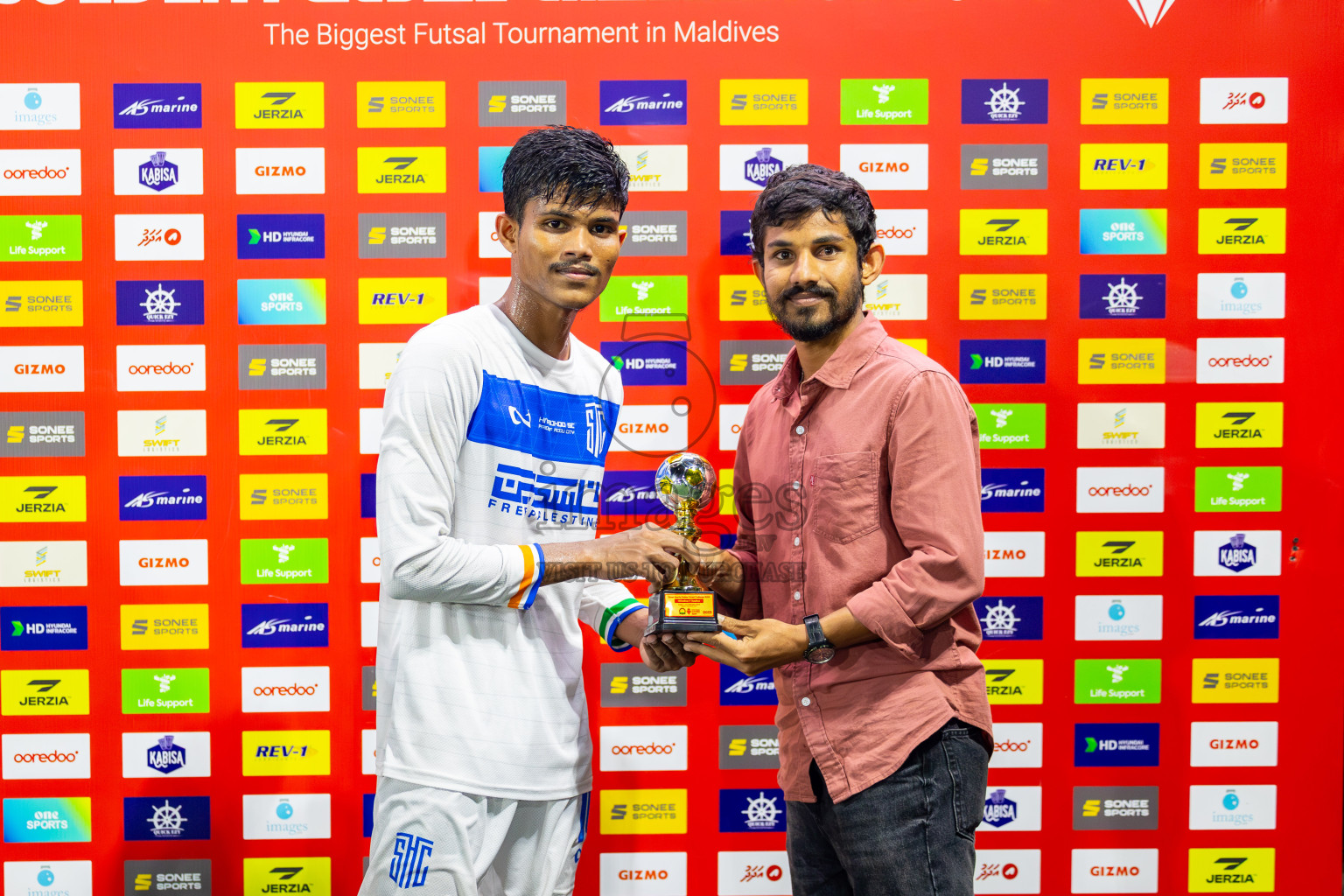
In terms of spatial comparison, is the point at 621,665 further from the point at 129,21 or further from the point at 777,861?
the point at 129,21

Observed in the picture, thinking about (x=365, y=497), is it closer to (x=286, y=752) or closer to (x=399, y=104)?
(x=286, y=752)

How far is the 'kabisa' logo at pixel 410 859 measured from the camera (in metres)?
1.76

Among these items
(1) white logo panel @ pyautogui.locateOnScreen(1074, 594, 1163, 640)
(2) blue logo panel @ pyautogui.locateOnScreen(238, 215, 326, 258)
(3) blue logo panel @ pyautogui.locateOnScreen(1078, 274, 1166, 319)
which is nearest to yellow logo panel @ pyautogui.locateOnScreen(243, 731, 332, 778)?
(2) blue logo panel @ pyautogui.locateOnScreen(238, 215, 326, 258)

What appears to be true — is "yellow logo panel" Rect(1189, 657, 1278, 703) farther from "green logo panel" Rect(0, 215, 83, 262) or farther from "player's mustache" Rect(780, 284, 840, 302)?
"green logo panel" Rect(0, 215, 83, 262)

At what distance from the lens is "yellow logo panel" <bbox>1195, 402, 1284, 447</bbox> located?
2865 millimetres

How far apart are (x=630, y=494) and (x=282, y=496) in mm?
1229

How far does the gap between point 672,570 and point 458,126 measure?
1813mm

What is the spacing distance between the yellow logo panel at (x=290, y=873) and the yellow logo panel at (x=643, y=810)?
1.02 metres

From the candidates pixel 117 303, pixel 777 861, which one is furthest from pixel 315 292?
pixel 777 861

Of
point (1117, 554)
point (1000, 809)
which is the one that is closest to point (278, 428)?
point (1000, 809)

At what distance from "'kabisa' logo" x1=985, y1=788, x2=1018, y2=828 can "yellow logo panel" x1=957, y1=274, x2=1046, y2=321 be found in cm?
172

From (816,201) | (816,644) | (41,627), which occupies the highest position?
(816,201)

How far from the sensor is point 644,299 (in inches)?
111

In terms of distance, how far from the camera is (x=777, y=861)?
288cm
